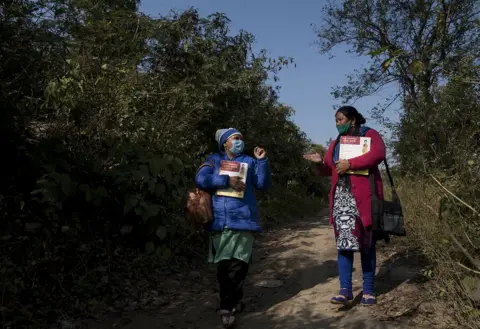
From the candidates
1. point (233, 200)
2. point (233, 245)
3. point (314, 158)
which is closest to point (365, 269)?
point (314, 158)

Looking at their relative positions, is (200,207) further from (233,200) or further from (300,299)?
(300,299)

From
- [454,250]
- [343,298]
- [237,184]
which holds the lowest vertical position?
[343,298]

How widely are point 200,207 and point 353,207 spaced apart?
1.29 meters

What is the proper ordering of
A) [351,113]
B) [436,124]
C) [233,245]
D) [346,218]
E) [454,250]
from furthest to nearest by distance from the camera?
[436,124] → [351,113] → [346,218] → [233,245] → [454,250]

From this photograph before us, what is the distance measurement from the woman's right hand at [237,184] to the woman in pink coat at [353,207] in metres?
0.67

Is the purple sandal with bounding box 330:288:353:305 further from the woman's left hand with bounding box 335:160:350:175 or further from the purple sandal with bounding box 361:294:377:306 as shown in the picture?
the woman's left hand with bounding box 335:160:350:175

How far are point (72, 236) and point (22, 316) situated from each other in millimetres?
971

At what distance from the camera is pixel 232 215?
369 cm

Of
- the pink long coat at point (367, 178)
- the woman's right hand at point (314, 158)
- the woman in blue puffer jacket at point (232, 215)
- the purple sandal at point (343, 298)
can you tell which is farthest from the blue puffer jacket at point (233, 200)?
the purple sandal at point (343, 298)

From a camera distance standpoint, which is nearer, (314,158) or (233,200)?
(233,200)

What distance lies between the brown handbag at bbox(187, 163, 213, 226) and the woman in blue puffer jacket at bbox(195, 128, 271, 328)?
0.06 metres

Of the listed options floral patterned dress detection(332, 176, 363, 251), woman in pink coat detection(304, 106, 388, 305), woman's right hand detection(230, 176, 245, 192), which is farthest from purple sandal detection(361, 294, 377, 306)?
woman's right hand detection(230, 176, 245, 192)

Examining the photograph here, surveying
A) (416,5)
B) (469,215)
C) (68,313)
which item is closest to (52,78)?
(68,313)

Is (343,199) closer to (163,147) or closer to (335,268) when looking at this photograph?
(335,268)
